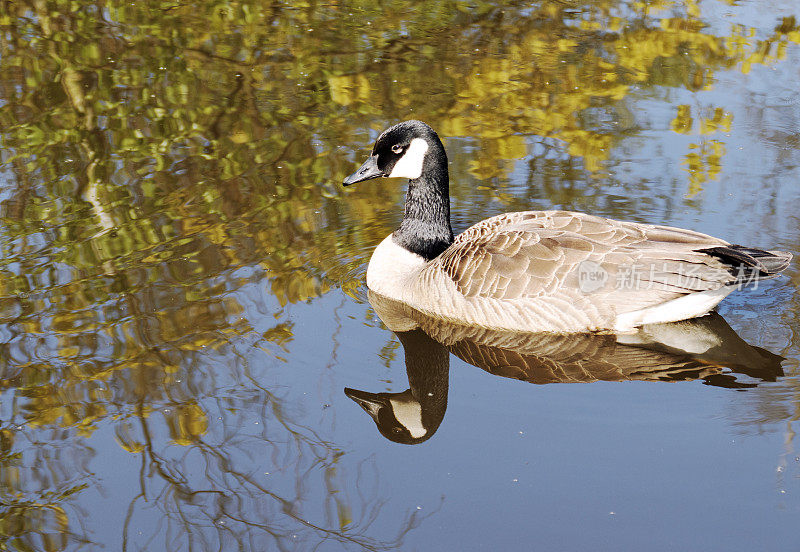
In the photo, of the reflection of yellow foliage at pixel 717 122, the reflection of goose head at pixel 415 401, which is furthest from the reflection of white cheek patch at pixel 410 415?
the reflection of yellow foliage at pixel 717 122

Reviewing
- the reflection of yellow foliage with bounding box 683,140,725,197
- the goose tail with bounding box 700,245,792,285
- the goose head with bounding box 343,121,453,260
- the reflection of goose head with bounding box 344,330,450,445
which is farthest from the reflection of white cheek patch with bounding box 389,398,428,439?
the reflection of yellow foliage with bounding box 683,140,725,197

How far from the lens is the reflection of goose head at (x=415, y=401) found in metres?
5.79

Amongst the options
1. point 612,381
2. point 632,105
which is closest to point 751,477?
point 612,381

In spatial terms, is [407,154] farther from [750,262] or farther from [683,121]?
[683,121]

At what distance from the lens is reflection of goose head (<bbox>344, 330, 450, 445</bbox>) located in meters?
5.79

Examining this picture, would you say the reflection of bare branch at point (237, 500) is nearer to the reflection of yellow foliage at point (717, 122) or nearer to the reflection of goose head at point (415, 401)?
the reflection of goose head at point (415, 401)

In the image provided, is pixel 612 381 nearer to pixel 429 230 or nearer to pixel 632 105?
pixel 429 230

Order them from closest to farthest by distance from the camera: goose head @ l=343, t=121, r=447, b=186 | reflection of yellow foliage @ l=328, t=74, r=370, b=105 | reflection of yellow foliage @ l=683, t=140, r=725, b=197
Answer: goose head @ l=343, t=121, r=447, b=186, reflection of yellow foliage @ l=683, t=140, r=725, b=197, reflection of yellow foliage @ l=328, t=74, r=370, b=105

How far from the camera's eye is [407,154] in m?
7.57

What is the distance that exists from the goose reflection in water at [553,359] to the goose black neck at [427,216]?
0.82m

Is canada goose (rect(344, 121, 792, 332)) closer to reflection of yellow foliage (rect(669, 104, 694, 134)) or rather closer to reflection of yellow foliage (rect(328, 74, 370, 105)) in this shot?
reflection of yellow foliage (rect(669, 104, 694, 134))

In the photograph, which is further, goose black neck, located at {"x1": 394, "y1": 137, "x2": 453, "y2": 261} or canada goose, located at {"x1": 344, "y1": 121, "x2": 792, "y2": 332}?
goose black neck, located at {"x1": 394, "y1": 137, "x2": 453, "y2": 261}

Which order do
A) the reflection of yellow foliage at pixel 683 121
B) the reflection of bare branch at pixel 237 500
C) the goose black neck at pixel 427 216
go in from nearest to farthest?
the reflection of bare branch at pixel 237 500 < the goose black neck at pixel 427 216 < the reflection of yellow foliage at pixel 683 121

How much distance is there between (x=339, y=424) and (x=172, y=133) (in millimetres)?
5412
